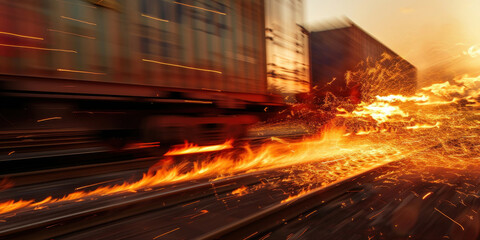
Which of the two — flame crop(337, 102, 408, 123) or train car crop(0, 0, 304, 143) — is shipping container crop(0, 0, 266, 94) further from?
flame crop(337, 102, 408, 123)

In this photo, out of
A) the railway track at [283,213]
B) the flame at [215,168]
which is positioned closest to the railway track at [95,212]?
the flame at [215,168]

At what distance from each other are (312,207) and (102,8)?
4224 millimetres

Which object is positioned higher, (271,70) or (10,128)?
(271,70)

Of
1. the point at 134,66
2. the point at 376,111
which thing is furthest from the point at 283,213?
the point at 376,111

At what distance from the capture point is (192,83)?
582cm

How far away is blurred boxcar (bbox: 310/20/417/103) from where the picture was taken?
12.7m

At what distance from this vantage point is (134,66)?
16.4 ft

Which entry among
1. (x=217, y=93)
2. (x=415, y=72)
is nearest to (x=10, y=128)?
(x=217, y=93)

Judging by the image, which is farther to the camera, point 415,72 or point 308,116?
point 415,72

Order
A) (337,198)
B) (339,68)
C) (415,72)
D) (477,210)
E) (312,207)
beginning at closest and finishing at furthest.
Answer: (477,210) < (312,207) < (337,198) < (339,68) < (415,72)

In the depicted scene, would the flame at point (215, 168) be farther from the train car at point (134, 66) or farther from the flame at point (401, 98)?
the flame at point (401, 98)

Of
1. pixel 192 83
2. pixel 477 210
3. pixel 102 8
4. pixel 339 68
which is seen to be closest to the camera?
pixel 477 210

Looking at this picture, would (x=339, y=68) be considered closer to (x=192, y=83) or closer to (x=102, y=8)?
(x=192, y=83)

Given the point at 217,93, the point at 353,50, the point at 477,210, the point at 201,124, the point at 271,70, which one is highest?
the point at 353,50
